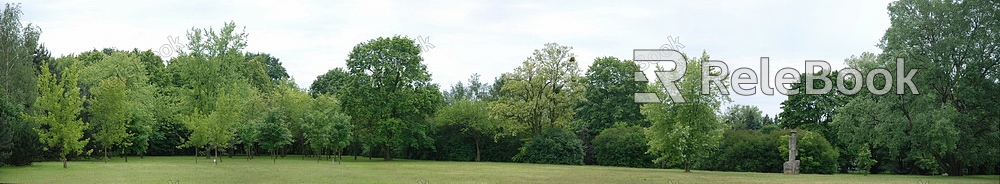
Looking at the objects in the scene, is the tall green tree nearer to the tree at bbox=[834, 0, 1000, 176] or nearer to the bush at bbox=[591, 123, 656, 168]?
the bush at bbox=[591, 123, 656, 168]

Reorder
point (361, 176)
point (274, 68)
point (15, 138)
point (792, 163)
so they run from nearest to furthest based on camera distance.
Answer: point (361, 176) < point (15, 138) < point (792, 163) < point (274, 68)

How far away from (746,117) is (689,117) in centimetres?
6017

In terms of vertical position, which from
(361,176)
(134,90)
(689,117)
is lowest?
(361,176)

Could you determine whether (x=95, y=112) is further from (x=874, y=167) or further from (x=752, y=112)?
(x=752, y=112)

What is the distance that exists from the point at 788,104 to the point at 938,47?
2095cm

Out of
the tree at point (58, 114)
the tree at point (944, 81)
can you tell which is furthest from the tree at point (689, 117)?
the tree at point (58, 114)

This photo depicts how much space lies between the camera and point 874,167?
49.5 meters

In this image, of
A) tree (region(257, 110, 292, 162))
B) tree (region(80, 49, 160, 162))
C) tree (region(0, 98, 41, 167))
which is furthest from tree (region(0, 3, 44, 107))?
tree (region(257, 110, 292, 162))

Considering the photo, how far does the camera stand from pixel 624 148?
52.6m

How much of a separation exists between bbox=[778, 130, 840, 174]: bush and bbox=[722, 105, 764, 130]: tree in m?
40.4

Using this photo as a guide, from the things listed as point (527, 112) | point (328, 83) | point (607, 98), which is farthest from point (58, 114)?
point (328, 83)

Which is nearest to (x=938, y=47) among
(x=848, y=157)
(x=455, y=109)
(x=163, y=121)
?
(x=848, y=157)

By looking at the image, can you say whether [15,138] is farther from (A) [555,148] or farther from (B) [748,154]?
(B) [748,154]

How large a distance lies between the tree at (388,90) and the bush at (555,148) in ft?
28.4
